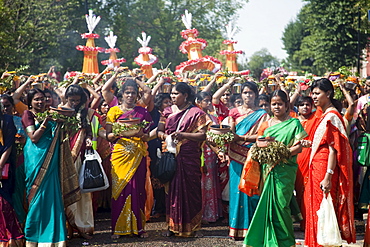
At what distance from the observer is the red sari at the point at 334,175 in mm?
5527

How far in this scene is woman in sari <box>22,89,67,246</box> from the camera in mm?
6129

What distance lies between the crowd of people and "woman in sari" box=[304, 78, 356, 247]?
0.01 m

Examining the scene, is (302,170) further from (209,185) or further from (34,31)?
(34,31)

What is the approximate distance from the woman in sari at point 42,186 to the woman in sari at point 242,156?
7.08 ft

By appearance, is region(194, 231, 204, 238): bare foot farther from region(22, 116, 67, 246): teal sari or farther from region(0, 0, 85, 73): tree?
region(0, 0, 85, 73): tree

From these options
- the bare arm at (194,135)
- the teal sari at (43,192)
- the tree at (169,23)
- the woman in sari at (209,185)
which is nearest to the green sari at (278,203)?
the bare arm at (194,135)

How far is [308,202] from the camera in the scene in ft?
18.6

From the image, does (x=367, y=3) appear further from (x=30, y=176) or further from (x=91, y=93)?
(x=30, y=176)

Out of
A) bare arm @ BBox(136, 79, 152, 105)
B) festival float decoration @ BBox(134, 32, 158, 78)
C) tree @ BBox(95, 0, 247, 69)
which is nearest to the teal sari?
bare arm @ BBox(136, 79, 152, 105)

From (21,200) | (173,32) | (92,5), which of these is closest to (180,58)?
→ (173,32)

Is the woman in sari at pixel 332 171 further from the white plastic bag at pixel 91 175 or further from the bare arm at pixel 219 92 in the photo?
the white plastic bag at pixel 91 175

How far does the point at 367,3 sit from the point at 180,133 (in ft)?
48.6

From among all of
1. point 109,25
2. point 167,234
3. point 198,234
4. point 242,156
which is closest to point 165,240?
point 167,234

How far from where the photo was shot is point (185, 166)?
6.91 meters
